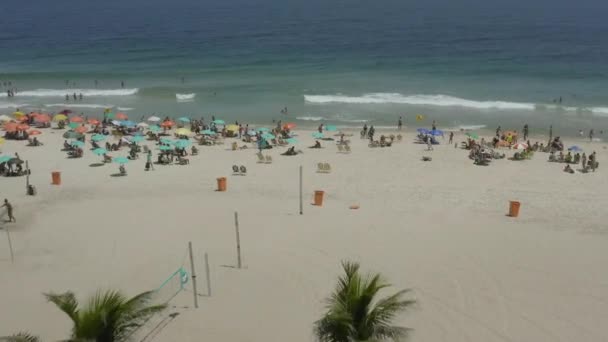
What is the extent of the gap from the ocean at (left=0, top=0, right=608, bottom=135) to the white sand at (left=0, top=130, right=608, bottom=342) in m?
14.5

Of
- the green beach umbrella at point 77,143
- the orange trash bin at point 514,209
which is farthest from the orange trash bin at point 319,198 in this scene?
the green beach umbrella at point 77,143

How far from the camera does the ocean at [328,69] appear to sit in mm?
38031

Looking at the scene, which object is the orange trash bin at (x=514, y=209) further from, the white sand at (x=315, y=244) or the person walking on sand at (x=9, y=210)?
the person walking on sand at (x=9, y=210)

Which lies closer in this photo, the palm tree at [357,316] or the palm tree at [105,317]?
the palm tree at [105,317]

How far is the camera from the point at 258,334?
1097cm

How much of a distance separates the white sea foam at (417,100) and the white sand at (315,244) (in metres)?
16.6

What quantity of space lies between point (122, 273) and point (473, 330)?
8.12m

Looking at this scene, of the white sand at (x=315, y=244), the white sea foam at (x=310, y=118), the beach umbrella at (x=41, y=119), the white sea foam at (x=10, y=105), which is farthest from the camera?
the white sea foam at (x=10, y=105)

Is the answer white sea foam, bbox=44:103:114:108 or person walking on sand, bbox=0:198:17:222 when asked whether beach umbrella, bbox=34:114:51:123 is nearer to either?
white sea foam, bbox=44:103:114:108

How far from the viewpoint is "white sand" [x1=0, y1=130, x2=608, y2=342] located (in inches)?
451

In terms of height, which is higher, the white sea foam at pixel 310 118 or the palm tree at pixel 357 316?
the white sea foam at pixel 310 118

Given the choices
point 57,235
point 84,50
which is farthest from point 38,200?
point 84,50

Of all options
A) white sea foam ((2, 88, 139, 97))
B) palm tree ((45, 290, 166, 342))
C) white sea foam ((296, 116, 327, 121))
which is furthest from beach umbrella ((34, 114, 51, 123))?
palm tree ((45, 290, 166, 342))

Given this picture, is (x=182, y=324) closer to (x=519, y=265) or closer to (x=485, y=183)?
(x=519, y=265)
